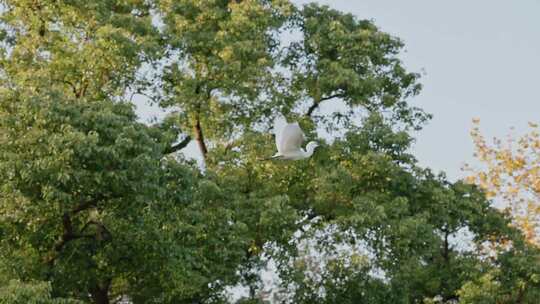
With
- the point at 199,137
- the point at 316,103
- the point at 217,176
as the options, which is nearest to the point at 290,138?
the point at 217,176

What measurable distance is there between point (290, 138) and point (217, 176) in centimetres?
418

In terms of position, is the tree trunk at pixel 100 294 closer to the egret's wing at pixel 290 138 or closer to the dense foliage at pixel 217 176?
the dense foliage at pixel 217 176

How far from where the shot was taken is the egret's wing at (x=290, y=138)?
13.7 meters

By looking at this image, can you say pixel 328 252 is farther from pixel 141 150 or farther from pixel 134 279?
pixel 141 150

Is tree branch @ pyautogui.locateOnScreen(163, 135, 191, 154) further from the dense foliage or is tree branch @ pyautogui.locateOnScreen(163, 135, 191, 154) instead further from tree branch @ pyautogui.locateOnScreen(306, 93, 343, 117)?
tree branch @ pyautogui.locateOnScreen(306, 93, 343, 117)

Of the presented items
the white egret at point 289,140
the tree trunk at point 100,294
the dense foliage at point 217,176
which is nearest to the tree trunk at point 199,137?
the dense foliage at point 217,176

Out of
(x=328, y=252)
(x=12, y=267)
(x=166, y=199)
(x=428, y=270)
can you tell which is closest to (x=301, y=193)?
(x=328, y=252)

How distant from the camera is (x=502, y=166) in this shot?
2531 centimetres

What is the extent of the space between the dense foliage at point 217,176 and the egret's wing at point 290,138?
2.04 m

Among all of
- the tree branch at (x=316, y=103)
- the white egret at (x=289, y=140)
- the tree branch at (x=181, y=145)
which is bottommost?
the white egret at (x=289, y=140)

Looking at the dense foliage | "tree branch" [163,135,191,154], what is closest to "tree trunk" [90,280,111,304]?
the dense foliage

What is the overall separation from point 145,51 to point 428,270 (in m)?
6.64

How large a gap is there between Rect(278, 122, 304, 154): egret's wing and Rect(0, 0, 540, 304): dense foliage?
6.70ft

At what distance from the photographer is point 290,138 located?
13.7 meters
